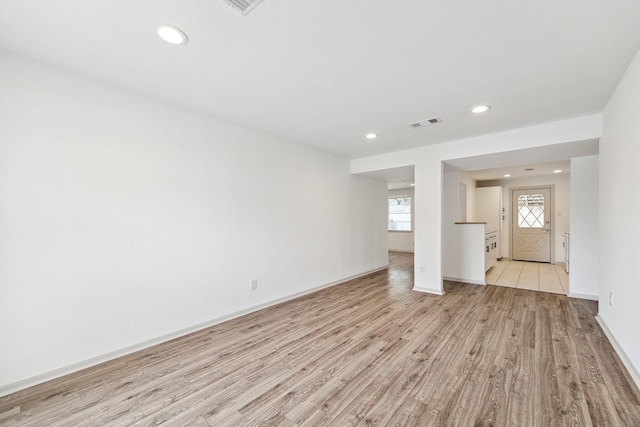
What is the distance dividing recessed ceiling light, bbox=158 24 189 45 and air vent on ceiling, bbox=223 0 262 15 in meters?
0.46

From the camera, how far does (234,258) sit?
3293mm

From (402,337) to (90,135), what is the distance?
3472mm

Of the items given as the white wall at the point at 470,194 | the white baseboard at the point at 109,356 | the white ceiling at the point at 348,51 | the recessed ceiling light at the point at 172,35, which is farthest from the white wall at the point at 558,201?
the recessed ceiling light at the point at 172,35

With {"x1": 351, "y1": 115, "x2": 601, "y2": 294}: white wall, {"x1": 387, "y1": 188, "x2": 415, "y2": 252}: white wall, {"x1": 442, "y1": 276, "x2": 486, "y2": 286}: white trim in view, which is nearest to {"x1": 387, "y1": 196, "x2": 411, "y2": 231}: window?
{"x1": 387, "y1": 188, "x2": 415, "y2": 252}: white wall

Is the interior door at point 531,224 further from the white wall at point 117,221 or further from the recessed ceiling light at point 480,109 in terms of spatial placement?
the white wall at point 117,221

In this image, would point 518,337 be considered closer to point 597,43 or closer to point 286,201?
point 597,43

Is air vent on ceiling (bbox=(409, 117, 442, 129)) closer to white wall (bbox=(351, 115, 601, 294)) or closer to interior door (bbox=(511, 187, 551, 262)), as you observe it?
white wall (bbox=(351, 115, 601, 294))

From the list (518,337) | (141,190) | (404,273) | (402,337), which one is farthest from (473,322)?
(141,190)

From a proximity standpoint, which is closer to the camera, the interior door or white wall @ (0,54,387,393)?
white wall @ (0,54,387,393)

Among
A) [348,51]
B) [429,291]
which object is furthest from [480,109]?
[429,291]

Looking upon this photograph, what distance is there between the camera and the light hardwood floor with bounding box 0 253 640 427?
167 centimetres

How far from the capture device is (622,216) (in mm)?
2246

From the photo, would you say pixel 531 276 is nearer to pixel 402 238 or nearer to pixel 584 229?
pixel 584 229

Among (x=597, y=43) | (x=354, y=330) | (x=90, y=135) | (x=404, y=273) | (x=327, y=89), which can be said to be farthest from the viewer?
(x=404, y=273)
